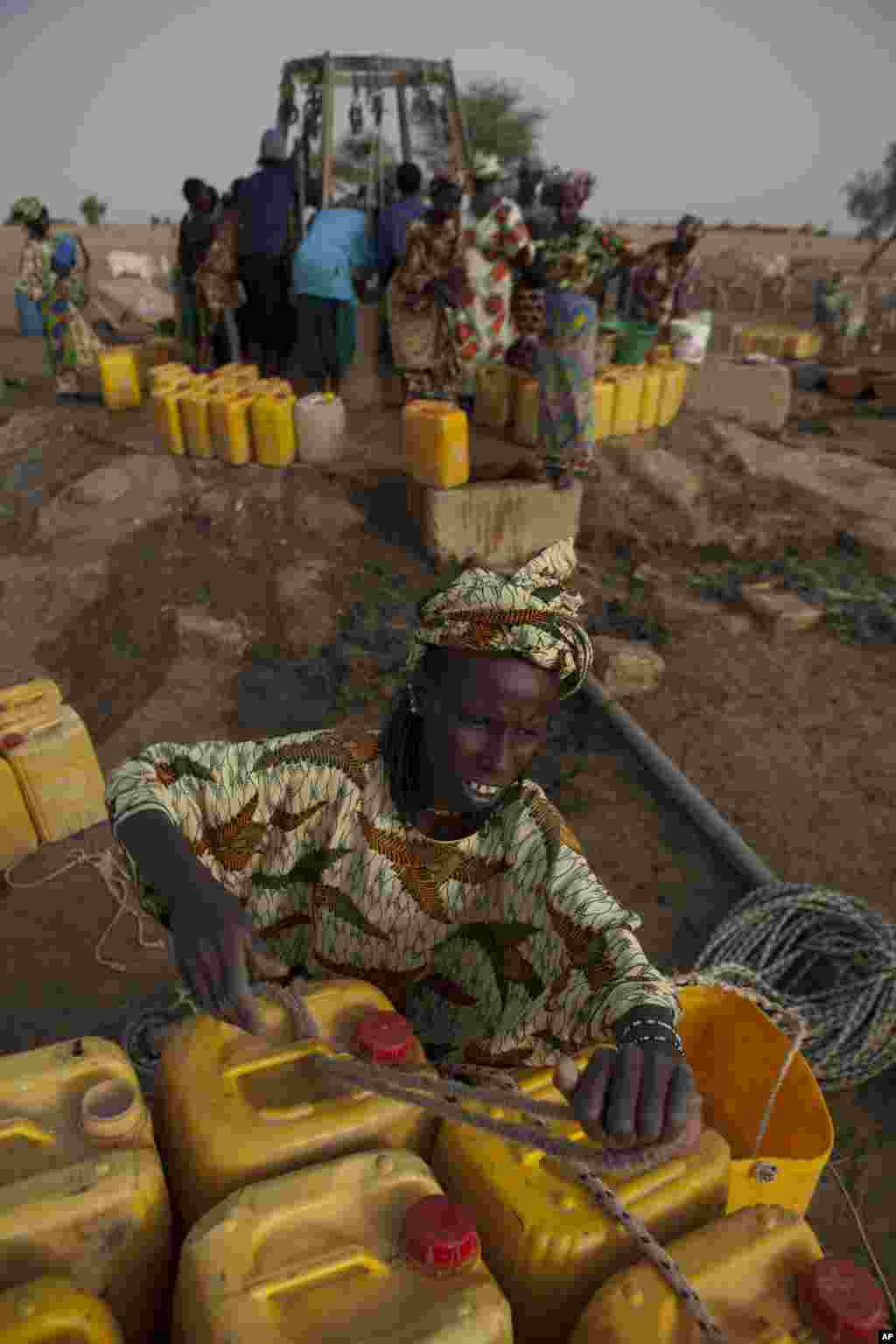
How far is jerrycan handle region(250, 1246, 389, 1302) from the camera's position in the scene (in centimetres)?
101

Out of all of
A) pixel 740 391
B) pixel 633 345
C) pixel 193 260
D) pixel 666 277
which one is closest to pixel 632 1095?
pixel 193 260

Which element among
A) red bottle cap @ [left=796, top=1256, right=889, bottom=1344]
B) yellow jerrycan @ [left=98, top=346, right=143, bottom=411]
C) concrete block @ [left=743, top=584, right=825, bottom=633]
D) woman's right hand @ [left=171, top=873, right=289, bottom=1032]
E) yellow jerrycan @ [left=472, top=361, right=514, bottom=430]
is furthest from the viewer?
yellow jerrycan @ [left=98, top=346, right=143, bottom=411]

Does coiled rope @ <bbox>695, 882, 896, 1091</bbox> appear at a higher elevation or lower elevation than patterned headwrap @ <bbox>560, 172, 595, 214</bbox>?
lower

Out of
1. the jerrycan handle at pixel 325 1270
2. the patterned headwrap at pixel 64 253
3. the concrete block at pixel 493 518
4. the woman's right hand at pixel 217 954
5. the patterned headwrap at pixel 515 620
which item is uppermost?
the patterned headwrap at pixel 64 253

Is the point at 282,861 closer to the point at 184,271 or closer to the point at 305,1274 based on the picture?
Result: the point at 305,1274

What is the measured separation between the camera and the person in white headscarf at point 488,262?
734cm

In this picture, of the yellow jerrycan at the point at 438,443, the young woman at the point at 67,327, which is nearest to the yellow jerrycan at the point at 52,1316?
the yellow jerrycan at the point at 438,443

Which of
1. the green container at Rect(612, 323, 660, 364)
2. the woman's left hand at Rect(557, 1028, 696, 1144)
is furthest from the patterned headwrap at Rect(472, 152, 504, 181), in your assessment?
the woman's left hand at Rect(557, 1028, 696, 1144)

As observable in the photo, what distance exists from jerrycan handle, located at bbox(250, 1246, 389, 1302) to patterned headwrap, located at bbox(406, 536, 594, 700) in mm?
965

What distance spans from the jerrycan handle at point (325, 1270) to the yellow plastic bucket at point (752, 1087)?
46.7 inches

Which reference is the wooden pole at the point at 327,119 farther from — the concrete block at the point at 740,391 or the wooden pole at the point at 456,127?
the concrete block at the point at 740,391

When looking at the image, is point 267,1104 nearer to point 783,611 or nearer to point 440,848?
point 440,848

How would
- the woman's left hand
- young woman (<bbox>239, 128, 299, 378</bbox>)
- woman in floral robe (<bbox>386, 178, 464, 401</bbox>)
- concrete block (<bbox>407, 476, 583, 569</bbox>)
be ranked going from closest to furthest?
1. the woman's left hand
2. concrete block (<bbox>407, 476, 583, 569</bbox>)
3. woman in floral robe (<bbox>386, 178, 464, 401</bbox>)
4. young woman (<bbox>239, 128, 299, 378</bbox>)

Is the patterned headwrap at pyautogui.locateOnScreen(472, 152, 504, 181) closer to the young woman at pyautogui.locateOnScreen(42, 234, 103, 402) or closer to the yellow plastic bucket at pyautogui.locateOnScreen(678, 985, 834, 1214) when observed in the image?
the young woman at pyautogui.locateOnScreen(42, 234, 103, 402)
